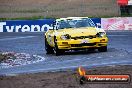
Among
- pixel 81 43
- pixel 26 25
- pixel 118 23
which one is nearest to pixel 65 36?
pixel 81 43

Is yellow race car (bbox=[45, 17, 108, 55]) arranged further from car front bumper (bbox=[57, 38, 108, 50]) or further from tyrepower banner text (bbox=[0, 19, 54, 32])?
tyrepower banner text (bbox=[0, 19, 54, 32])

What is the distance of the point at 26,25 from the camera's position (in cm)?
4162

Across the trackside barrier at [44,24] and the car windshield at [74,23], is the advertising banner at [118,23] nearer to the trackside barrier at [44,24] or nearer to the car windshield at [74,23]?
the trackside barrier at [44,24]

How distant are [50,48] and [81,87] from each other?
10.7 m

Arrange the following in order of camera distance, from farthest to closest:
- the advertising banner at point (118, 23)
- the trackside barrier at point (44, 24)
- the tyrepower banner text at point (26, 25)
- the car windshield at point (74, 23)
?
the tyrepower banner text at point (26, 25), the trackside barrier at point (44, 24), the advertising banner at point (118, 23), the car windshield at point (74, 23)

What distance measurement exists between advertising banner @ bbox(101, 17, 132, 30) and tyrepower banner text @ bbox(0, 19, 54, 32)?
407 centimetres

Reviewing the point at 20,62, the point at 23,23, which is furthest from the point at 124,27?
the point at 20,62

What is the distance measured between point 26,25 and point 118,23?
23.4 ft

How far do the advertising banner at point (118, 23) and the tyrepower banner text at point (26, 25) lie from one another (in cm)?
407

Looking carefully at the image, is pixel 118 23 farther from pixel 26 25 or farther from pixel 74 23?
pixel 74 23

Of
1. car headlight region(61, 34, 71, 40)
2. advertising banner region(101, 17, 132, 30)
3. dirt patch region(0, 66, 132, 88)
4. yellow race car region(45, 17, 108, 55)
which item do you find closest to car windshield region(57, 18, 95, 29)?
yellow race car region(45, 17, 108, 55)

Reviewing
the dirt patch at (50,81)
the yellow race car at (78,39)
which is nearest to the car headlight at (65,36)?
the yellow race car at (78,39)

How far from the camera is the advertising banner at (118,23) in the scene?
38531mm

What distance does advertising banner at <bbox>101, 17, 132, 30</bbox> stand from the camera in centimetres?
3853
